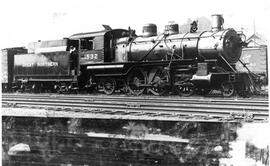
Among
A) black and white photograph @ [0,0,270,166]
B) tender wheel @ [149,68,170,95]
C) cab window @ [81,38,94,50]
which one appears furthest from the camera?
cab window @ [81,38,94,50]

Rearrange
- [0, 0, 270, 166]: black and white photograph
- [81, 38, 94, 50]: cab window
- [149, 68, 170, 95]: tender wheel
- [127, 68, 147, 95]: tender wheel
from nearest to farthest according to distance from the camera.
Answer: [0, 0, 270, 166]: black and white photograph, [149, 68, 170, 95]: tender wheel, [127, 68, 147, 95]: tender wheel, [81, 38, 94, 50]: cab window

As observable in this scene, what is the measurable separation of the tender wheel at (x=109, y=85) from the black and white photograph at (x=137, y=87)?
3cm

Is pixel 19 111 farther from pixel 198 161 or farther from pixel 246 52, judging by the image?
pixel 246 52

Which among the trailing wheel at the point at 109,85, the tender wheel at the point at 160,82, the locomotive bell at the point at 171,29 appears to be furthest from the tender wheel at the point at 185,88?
the trailing wheel at the point at 109,85

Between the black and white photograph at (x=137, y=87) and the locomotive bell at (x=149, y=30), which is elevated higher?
the locomotive bell at (x=149, y=30)

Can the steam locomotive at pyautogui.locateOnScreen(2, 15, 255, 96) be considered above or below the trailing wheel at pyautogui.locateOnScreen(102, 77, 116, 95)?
above

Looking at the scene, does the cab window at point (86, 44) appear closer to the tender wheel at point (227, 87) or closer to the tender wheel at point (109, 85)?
the tender wheel at point (109, 85)

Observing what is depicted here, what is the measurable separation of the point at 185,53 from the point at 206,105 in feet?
8.02

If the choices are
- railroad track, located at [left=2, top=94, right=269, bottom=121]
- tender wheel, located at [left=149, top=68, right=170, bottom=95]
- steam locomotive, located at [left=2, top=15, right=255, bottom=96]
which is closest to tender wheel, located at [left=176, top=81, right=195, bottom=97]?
steam locomotive, located at [left=2, top=15, right=255, bottom=96]

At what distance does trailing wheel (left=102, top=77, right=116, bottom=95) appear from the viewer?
9.84 meters

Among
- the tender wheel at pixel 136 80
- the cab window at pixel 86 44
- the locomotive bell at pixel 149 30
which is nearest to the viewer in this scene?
the tender wheel at pixel 136 80

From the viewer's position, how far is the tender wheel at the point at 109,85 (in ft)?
32.3

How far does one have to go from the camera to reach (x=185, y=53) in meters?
8.88

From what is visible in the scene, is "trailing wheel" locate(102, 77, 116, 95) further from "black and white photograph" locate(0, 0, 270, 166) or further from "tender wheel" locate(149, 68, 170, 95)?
"tender wheel" locate(149, 68, 170, 95)
